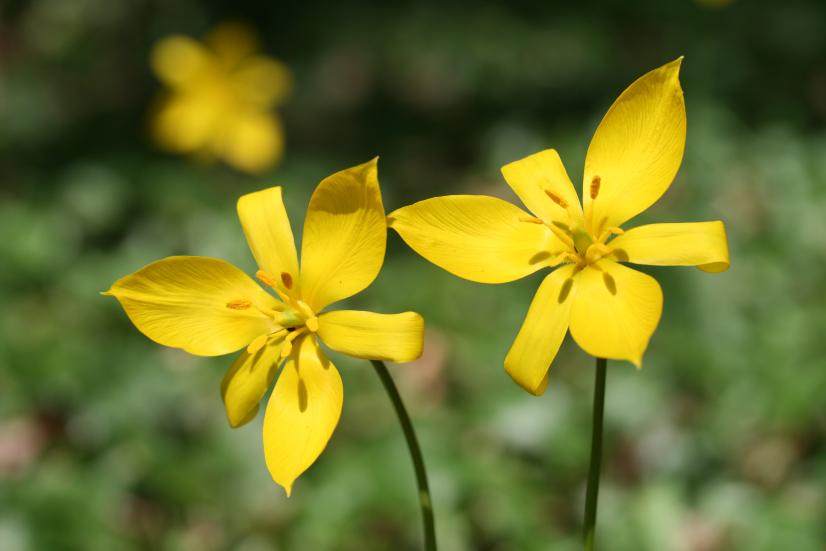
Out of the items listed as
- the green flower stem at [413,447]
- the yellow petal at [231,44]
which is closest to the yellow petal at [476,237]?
the green flower stem at [413,447]

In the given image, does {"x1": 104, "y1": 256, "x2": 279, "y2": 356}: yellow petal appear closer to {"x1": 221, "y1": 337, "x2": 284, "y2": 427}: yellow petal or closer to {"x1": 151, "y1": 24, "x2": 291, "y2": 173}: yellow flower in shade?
{"x1": 221, "y1": 337, "x2": 284, "y2": 427}: yellow petal

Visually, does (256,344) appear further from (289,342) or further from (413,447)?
(413,447)

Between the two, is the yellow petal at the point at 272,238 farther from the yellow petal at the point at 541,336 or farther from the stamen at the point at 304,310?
the yellow petal at the point at 541,336

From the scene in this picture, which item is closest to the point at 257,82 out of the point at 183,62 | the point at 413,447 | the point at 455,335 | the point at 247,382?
the point at 183,62

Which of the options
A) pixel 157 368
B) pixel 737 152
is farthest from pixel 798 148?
pixel 157 368

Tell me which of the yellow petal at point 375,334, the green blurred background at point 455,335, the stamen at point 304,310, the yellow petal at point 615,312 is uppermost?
the yellow petal at point 615,312

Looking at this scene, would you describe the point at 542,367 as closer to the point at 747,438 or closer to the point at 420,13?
the point at 747,438
